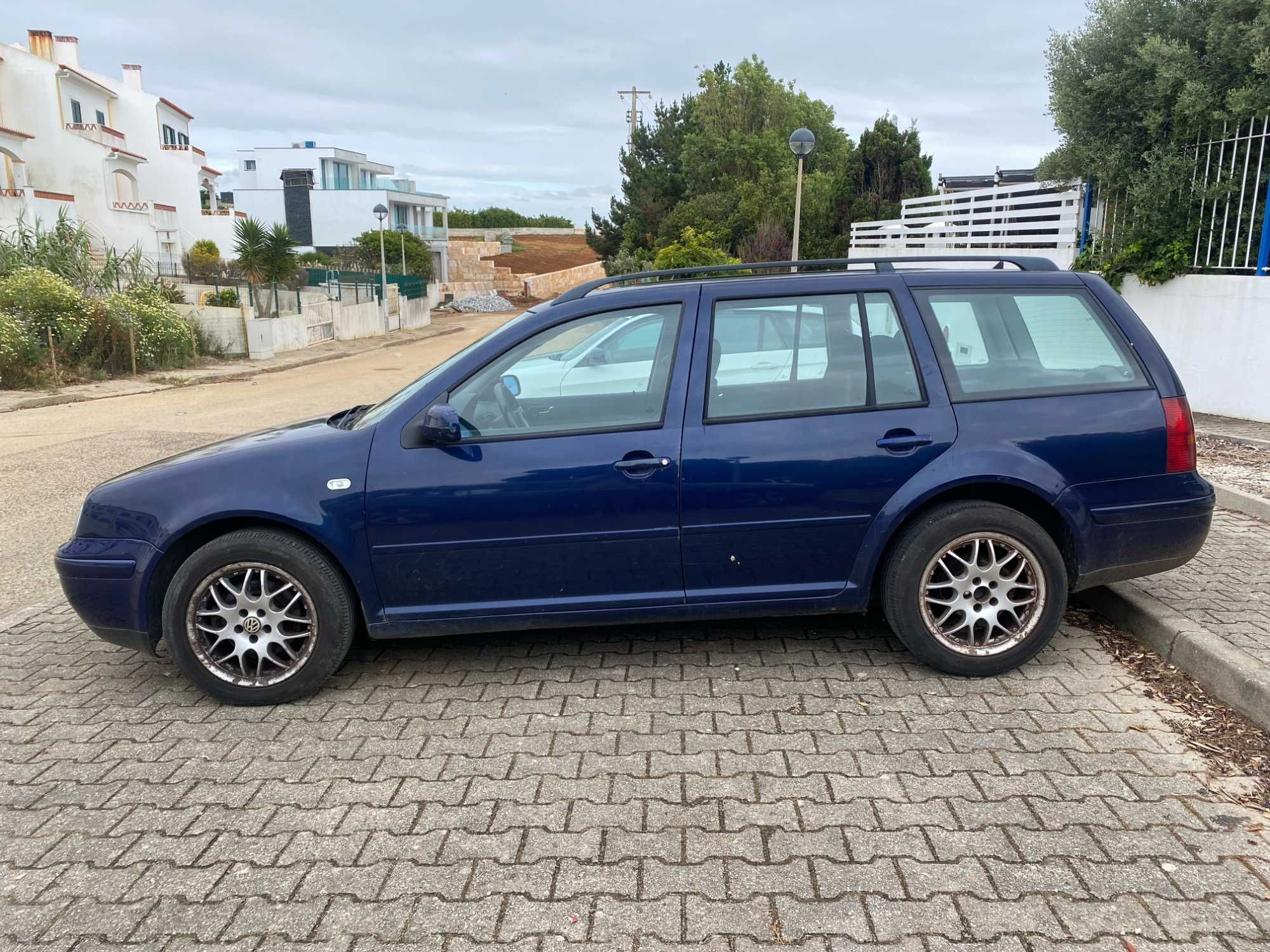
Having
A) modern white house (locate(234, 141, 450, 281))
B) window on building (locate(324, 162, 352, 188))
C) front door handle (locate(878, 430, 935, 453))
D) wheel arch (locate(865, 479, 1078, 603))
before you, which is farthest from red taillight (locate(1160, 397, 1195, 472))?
window on building (locate(324, 162, 352, 188))

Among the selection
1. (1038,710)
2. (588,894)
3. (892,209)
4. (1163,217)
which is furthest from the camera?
(892,209)

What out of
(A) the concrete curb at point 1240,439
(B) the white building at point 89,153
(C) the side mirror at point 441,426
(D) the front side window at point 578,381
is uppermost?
(B) the white building at point 89,153

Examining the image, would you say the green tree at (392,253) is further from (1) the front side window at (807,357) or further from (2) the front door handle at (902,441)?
(2) the front door handle at (902,441)

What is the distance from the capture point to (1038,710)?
381 cm

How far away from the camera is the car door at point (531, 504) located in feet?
12.9

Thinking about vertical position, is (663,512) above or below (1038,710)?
above

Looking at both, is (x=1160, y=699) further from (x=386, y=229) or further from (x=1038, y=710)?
(x=386, y=229)

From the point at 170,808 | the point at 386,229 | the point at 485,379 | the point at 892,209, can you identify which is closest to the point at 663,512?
the point at 485,379

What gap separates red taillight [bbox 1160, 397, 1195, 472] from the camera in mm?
4117

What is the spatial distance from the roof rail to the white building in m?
29.6

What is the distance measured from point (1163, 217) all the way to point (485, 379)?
8.58m

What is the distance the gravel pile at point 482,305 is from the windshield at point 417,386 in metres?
50.2

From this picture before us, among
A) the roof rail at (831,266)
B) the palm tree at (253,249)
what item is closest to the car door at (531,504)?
the roof rail at (831,266)

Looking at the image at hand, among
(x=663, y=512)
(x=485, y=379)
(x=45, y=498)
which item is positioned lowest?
(x=45, y=498)
